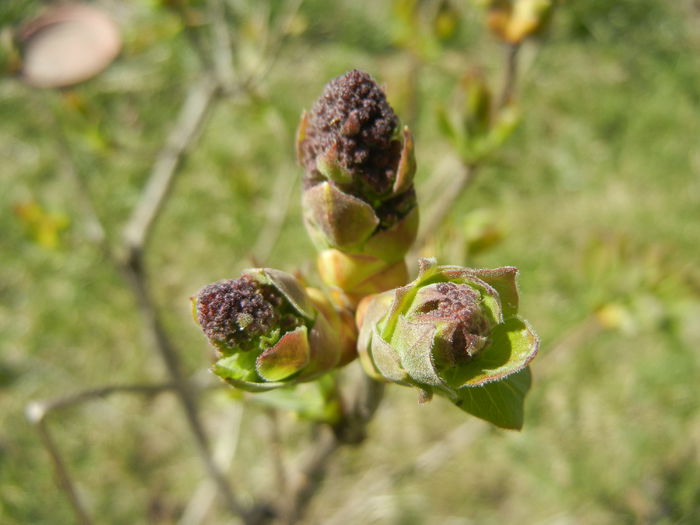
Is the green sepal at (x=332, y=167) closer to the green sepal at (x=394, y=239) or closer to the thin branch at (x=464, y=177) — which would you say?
the green sepal at (x=394, y=239)

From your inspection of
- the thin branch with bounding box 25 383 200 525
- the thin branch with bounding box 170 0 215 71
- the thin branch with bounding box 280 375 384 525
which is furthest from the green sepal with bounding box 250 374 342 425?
the thin branch with bounding box 170 0 215 71

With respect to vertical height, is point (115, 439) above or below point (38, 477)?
below

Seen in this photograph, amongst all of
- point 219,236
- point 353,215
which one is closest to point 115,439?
point 219,236

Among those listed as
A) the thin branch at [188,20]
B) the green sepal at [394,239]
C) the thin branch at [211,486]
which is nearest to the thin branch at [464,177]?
the green sepal at [394,239]

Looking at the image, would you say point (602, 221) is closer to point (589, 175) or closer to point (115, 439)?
point (589, 175)

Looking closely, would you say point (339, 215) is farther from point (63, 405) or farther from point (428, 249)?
point (63, 405)

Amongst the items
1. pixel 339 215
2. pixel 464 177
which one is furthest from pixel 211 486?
pixel 339 215

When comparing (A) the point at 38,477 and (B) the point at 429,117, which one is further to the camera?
(B) the point at 429,117
